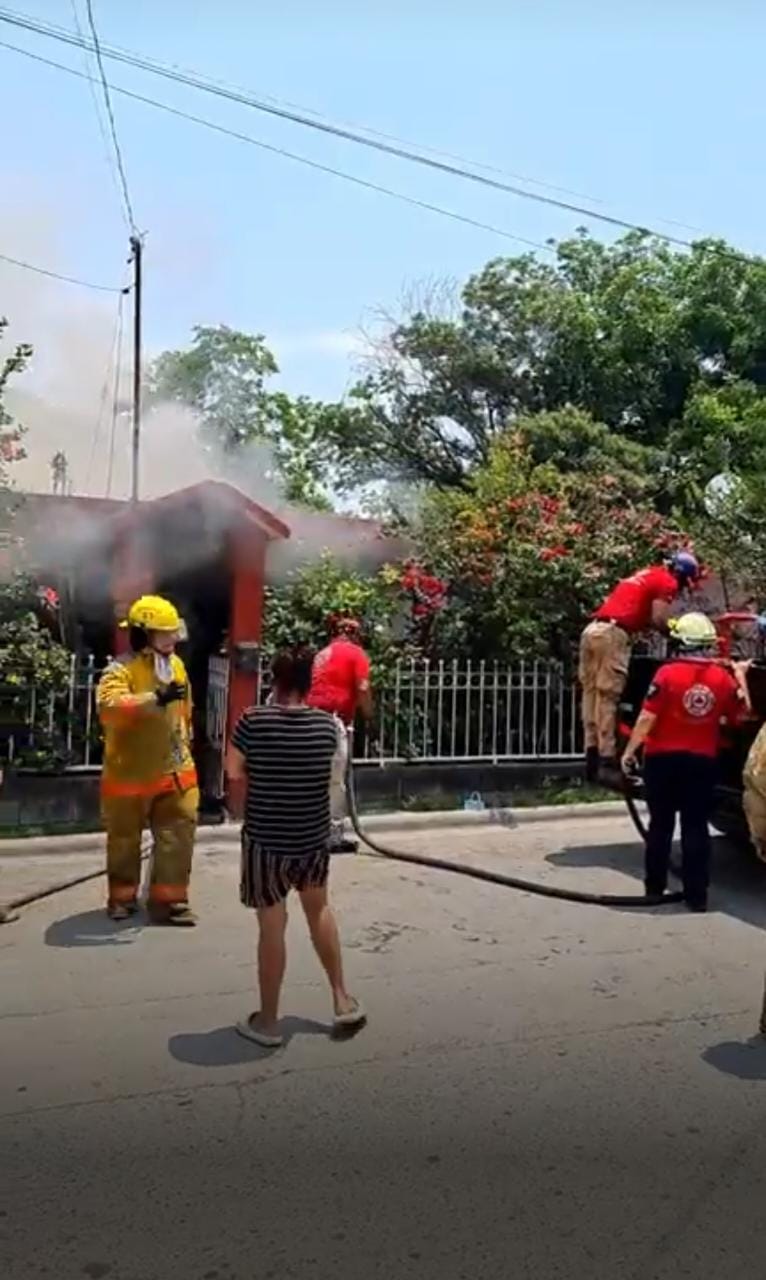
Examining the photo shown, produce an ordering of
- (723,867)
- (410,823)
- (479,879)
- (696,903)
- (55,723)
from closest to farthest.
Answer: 1. (696,903)
2. (479,879)
3. (723,867)
4. (55,723)
5. (410,823)

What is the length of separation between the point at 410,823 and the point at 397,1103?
16.8 ft

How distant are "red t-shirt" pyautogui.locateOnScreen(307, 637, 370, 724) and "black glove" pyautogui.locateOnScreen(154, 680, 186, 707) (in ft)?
5.35

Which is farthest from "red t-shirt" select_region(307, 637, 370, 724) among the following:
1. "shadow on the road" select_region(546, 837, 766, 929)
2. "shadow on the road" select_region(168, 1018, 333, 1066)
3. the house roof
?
"shadow on the road" select_region(168, 1018, 333, 1066)

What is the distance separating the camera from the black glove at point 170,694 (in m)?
6.18

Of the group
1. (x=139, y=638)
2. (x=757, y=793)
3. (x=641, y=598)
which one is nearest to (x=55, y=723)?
(x=139, y=638)

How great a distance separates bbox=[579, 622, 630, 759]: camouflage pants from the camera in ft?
26.6

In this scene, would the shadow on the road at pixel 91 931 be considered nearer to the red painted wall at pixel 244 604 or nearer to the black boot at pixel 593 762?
the red painted wall at pixel 244 604

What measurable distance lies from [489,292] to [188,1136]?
17923 millimetres

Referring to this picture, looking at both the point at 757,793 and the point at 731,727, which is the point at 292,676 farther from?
the point at 731,727

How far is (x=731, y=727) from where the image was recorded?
23.8 ft

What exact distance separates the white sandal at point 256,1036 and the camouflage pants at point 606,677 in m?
4.04

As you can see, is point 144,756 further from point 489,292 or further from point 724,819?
point 489,292

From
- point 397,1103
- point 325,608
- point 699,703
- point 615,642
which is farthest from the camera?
point 325,608

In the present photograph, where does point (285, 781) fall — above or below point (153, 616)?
below
